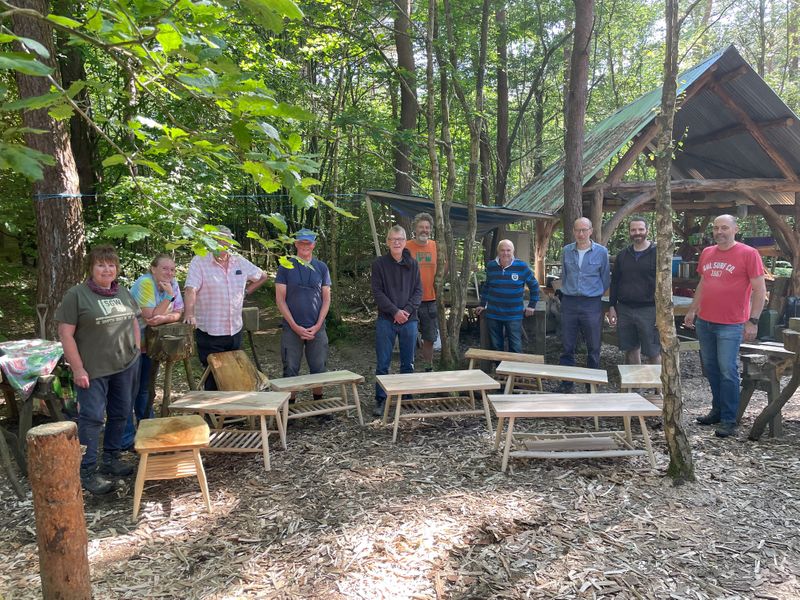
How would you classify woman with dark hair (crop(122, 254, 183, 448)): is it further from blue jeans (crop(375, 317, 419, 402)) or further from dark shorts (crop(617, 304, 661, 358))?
dark shorts (crop(617, 304, 661, 358))

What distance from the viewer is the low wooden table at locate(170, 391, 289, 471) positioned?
3873 millimetres

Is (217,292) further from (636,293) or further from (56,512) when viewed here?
(636,293)

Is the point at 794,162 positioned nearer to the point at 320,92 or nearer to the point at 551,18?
the point at 551,18

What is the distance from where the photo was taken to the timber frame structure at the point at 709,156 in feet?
28.8

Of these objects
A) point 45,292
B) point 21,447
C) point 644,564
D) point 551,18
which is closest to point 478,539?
point 644,564

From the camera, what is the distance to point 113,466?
375cm

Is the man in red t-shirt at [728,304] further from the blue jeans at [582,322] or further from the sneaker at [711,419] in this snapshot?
the blue jeans at [582,322]

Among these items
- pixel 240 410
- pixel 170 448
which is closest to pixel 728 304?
pixel 240 410

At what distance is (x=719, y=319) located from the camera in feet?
14.6

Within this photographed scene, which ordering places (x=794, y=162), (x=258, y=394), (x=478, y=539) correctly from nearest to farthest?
(x=478, y=539) < (x=258, y=394) < (x=794, y=162)

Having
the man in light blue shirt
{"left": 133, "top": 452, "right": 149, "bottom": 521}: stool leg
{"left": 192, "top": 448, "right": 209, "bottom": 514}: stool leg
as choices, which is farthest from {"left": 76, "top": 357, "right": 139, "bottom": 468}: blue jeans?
the man in light blue shirt

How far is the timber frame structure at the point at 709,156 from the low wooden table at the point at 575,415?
16.4ft

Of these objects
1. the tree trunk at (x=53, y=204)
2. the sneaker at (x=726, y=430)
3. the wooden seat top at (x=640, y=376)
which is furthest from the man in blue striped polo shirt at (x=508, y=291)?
the tree trunk at (x=53, y=204)

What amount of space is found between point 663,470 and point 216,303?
3537 mm
